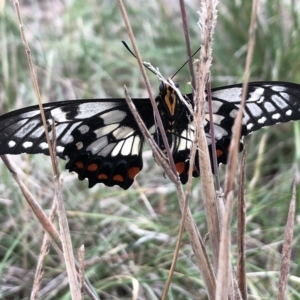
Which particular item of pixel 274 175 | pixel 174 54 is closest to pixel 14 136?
pixel 274 175

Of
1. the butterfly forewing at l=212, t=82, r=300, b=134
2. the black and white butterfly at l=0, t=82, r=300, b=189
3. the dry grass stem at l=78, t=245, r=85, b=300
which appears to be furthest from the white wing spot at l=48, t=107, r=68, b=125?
the dry grass stem at l=78, t=245, r=85, b=300

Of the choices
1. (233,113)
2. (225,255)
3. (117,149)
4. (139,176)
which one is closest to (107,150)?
(117,149)

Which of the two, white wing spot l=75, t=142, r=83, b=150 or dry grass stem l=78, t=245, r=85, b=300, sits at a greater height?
white wing spot l=75, t=142, r=83, b=150

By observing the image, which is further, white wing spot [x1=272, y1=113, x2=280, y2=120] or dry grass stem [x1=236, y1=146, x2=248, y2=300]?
white wing spot [x1=272, y1=113, x2=280, y2=120]

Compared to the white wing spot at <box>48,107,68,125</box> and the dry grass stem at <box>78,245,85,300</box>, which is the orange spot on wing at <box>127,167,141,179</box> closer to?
the white wing spot at <box>48,107,68,125</box>

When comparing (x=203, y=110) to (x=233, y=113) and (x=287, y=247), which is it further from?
(x=233, y=113)

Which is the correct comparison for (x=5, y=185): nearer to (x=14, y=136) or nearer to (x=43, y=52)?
(x=14, y=136)

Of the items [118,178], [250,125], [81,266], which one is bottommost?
[81,266]
